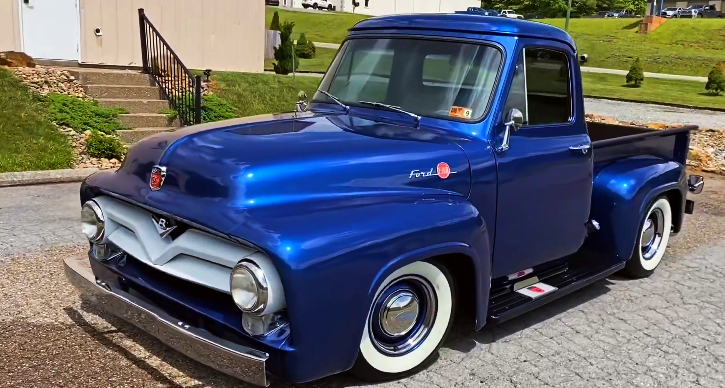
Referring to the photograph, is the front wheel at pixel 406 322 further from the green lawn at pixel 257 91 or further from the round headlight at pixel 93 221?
the green lawn at pixel 257 91

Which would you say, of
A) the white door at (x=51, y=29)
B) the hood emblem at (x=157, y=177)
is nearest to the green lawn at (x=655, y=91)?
the white door at (x=51, y=29)

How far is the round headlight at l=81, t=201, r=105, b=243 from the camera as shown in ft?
12.4

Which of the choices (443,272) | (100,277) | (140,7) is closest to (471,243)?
(443,272)

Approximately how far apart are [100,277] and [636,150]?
13.9ft

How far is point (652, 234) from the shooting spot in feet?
19.1

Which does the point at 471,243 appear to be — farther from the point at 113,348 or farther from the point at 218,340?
the point at 113,348

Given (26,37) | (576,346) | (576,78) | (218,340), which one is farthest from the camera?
(26,37)

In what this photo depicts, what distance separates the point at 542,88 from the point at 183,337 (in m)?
2.77

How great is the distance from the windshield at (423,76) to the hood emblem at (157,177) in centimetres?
151

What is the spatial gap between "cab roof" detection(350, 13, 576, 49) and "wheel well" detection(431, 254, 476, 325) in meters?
1.49

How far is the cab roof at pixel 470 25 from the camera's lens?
4.24 m

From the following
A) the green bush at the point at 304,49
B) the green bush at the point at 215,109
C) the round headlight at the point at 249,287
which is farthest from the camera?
the green bush at the point at 304,49

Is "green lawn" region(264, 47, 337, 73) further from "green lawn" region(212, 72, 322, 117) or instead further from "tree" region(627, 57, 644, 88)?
"tree" region(627, 57, 644, 88)

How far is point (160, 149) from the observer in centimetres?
359
